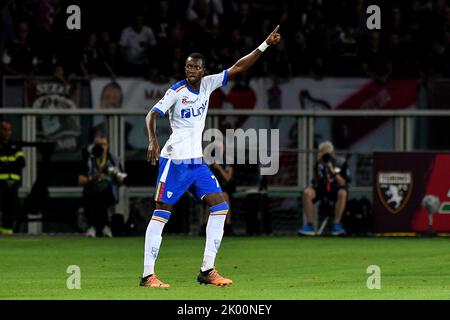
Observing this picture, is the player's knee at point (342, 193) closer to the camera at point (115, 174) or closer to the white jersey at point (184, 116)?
the camera at point (115, 174)

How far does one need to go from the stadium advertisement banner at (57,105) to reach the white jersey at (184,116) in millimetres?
10487

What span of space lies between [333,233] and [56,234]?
4.88m

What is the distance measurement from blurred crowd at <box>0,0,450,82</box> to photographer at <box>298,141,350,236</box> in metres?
2.38

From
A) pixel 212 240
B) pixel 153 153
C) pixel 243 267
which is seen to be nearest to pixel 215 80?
pixel 153 153

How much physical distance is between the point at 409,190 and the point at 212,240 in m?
9.98

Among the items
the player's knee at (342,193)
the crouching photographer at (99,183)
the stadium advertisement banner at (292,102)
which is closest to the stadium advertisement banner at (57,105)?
the stadium advertisement banner at (292,102)

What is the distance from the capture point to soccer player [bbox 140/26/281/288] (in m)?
13.4

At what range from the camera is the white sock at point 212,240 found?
1354cm

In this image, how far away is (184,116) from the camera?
13.6 meters

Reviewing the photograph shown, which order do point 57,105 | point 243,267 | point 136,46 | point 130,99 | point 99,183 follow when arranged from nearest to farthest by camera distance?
point 243,267 < point 99,183 < point 57,105 < point 130,99 < point 136,46

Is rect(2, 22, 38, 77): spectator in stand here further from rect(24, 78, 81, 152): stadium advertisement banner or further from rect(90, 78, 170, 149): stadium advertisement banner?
rect(90, 78, 170, 149): stadium advertisement banner

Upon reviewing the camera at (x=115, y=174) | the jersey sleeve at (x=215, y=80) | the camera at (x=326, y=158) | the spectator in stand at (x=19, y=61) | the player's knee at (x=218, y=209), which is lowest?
the camera at (x=115, y=174)

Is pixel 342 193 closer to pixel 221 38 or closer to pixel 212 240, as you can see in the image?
pixel 221 38
